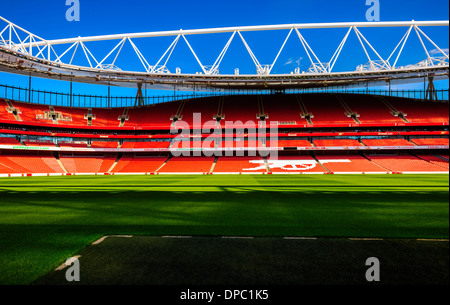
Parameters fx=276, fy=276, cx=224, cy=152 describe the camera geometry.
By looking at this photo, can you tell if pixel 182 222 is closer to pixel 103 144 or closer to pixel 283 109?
pixel 103 144

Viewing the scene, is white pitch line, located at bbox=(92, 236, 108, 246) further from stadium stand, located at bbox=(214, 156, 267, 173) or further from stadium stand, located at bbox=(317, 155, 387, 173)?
stadium stand, located at bbox=(317, 155, 387, 173)

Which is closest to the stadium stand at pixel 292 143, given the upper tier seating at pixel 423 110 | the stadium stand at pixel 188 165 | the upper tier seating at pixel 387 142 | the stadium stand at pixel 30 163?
the upper tier seating at pixel 387 142

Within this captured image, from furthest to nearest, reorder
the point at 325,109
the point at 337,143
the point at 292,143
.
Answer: the point at 325,109 → the point at 292,143 → the point at 337,143

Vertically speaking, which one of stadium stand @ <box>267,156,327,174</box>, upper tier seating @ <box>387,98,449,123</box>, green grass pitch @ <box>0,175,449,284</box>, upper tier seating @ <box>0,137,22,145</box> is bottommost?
green grass pitch @ <box>0,175,449,284</box>

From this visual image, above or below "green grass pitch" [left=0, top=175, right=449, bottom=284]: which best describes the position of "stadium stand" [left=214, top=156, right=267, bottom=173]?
above

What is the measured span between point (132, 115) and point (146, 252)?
202ft

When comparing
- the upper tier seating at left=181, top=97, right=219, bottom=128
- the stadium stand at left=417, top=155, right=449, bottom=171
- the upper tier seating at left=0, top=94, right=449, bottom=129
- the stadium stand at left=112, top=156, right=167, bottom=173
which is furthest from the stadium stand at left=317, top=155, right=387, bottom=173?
the stadium stand at left=112, top=156, right=167, bottom=173

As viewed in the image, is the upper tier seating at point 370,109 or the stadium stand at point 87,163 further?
the upper tier seating at point 370,109

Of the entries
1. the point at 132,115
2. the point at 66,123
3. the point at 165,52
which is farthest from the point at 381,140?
the point at 66,123

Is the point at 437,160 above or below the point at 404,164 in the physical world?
above

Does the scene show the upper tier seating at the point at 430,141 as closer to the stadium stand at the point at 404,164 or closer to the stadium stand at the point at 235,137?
the stadium stand at the point at 235,137

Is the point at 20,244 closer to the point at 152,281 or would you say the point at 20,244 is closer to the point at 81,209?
the point at 152,281

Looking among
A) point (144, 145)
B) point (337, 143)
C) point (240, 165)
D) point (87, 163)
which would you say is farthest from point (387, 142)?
point (87, 163)

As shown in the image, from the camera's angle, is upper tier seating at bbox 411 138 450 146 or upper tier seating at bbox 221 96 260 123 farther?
upper tier seating at bbox 221 96 260 123
